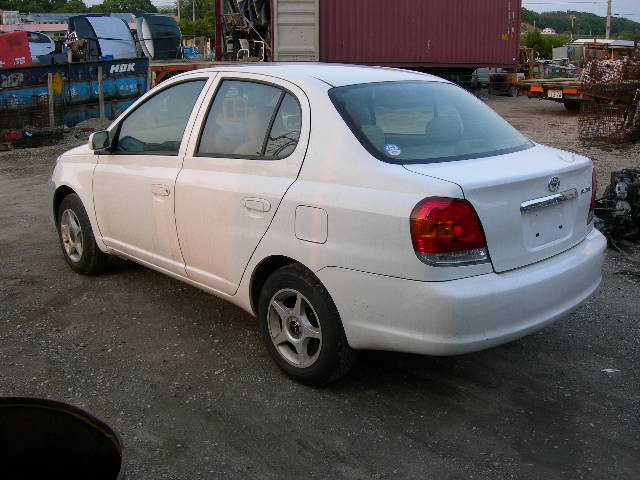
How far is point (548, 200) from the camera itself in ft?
11.4

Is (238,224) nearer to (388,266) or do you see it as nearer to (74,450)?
(388,266)

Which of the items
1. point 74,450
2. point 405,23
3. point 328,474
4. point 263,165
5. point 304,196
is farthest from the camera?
point 405,23

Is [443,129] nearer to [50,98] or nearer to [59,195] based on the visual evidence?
[59,195]

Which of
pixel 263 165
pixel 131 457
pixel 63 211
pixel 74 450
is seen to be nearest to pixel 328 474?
pixel 131 457

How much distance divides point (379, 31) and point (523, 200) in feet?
59.7

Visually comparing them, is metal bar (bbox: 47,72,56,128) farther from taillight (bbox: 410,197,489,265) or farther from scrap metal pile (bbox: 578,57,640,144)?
taillight (bbox: 410,197,489,265)

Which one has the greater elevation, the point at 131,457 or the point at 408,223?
the point at 408,223

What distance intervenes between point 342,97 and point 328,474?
76.5 inches

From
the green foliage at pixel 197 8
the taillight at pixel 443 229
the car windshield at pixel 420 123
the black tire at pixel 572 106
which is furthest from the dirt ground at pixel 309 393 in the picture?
the green foliage at pixel 197 8

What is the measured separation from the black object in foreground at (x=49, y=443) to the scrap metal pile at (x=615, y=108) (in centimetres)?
1234

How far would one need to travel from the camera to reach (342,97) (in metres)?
3.78

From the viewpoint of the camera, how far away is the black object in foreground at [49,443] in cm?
197

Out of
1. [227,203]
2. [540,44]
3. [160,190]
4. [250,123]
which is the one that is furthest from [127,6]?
[227,203]

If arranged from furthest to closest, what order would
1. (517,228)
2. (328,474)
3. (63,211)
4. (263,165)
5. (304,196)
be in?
(63,211) < (263,165) < (304,196) < (517,228) < (328,474)
